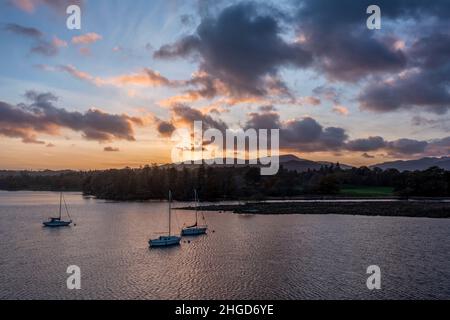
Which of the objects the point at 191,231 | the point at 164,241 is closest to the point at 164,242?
the point at 164,241

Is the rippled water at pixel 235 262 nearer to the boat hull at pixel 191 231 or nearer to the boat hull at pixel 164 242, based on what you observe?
the boat hull at pixel 164 242

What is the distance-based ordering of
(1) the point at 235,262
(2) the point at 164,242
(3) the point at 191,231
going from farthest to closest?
(3) the point at 191,231, (2) the point at 164,242, (1) the point at 235,262

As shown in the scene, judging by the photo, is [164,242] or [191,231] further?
[191,231]

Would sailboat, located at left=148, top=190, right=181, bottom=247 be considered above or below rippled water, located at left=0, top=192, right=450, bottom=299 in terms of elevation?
above

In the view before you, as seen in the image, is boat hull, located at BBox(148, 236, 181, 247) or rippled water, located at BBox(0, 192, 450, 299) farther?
boat hull, located at BBox(148, 236, 181, 247)

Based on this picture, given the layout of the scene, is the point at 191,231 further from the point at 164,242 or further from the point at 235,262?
the point at 235,262

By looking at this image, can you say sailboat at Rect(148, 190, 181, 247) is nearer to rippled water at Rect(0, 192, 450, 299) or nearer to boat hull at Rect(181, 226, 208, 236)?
rippled water at Rect(0, 192, 450, 299)

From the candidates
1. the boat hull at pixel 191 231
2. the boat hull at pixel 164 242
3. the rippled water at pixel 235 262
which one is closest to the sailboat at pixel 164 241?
the boat hull at pixel 164 242

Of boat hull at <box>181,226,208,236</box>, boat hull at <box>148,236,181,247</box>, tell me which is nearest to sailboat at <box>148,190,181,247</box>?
boat hull at <box>148,236,181,247</box>
